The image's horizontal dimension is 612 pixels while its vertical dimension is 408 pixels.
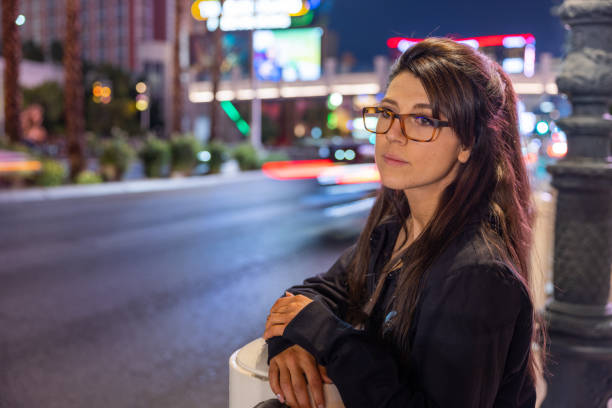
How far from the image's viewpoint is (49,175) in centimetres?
1792

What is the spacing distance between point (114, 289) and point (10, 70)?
1609 cm

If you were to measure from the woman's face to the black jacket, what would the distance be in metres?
0.22

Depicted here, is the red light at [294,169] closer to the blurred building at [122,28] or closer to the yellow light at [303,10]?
the yellow light at [303,10]

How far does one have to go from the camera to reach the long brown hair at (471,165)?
178cm

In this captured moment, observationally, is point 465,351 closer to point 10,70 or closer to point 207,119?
point 10,70

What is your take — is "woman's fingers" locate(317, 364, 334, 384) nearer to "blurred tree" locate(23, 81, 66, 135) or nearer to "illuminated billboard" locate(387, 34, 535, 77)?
"illuminated billboard" locate(387, 34, 535, 77)

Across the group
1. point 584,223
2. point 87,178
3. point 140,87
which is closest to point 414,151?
point 584,223

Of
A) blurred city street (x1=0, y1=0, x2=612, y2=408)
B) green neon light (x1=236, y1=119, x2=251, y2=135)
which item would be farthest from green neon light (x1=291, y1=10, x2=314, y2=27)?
blurred city street (x1=0, y1=0, x2=612, y2=408)

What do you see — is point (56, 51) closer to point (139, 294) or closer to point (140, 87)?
point (140, 87)

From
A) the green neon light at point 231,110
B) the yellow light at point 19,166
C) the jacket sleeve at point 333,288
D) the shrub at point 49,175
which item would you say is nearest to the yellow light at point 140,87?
the green neon light at point 231,110

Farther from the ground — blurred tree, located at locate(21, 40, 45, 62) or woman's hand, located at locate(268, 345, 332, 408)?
blurred tree, located at locate(21, 40, 45, 62)

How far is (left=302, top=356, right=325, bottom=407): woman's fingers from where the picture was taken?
170 cm

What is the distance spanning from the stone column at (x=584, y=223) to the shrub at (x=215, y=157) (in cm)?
2345

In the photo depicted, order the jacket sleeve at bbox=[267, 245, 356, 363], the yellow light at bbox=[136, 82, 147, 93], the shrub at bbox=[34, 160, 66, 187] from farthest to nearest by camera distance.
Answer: the yellow light at bbox=[136, 82, 147, 93], the shrub at bbox=[34, 160, 66, 187], the jacket sleeve at bbox=[267, 245, 356, 363]
